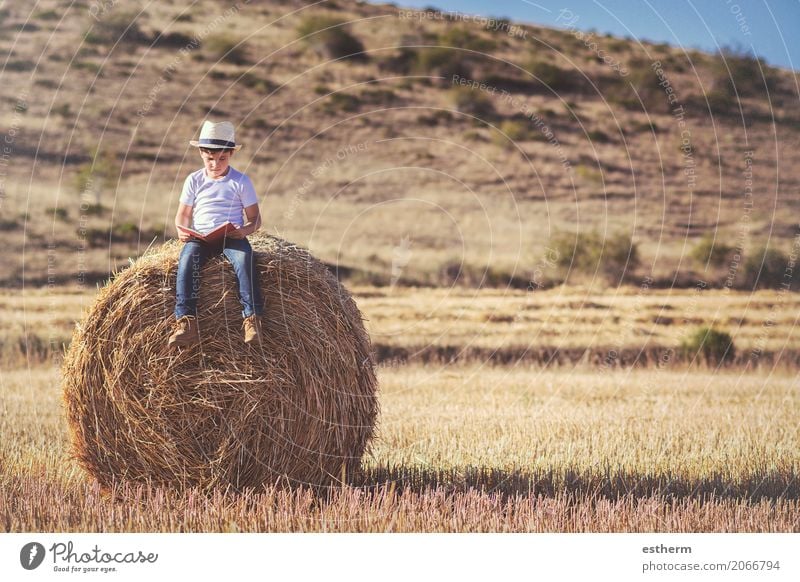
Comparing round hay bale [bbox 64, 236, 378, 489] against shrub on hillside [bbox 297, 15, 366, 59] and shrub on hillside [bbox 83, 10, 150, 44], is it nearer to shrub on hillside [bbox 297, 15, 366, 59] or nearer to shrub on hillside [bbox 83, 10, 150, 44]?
shrub on hillside [bbox 83, 10, 150, 44]

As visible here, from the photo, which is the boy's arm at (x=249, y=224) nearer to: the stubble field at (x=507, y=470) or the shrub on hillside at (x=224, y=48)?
the stubble field at (x=507, y=470)

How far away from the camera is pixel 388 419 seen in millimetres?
11430

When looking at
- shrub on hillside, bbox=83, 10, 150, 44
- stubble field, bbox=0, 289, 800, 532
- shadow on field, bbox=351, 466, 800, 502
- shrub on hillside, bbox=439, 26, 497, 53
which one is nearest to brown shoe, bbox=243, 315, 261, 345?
stubble field, bbox=0, 289, 800, 532

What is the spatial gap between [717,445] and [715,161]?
111 ft

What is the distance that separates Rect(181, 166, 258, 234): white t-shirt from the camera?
740cm

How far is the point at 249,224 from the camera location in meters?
7.41

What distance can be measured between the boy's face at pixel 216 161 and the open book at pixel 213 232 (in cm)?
44

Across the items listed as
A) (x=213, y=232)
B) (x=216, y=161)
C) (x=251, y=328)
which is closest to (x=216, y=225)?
(x=213, y=232)

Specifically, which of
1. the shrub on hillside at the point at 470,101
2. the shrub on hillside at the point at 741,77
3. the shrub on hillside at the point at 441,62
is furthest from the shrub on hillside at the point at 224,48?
the shrub on hillside at the point at 741,77

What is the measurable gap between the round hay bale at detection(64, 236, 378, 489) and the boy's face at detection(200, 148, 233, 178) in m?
0.69

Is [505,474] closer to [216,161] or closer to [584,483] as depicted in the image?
[584,483]

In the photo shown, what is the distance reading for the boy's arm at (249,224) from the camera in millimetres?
7371

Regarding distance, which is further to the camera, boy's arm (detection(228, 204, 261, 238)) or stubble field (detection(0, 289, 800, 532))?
boy's arm (detection(228, 204, 261, 238))

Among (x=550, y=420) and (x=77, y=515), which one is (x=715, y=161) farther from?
(x=77, y=515)
